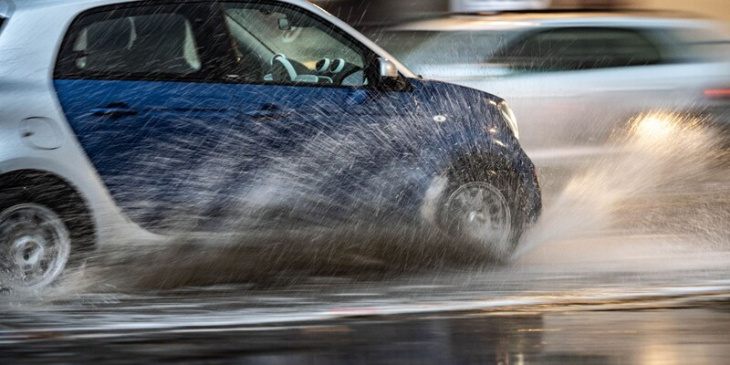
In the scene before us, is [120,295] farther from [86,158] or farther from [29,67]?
[29,67]

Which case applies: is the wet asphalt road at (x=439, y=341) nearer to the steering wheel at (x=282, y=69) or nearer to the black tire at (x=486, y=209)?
the black tire at (x=486, y=209)

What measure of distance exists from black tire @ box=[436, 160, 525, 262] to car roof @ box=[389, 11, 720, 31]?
9.08ft

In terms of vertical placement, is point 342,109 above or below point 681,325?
Result: above

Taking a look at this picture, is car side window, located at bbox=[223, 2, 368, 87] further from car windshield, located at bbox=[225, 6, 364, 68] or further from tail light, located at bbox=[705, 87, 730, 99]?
tail light, located at bbox=[705, 87, 730, 99]

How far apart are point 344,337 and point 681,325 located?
1.45 m

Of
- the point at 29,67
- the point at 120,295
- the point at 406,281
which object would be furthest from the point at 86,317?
the point at 406,281

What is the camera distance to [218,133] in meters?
6.57

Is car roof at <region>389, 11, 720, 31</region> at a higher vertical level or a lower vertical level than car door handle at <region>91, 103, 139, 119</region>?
lower

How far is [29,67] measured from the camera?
6281 millimetres

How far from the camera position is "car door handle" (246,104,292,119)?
6664 millimetres

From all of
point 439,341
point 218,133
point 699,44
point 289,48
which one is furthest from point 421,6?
point 439,341

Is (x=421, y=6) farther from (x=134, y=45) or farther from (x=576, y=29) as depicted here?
(x=134, y=45)

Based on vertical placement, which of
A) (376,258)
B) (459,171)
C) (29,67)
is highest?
(29,67)

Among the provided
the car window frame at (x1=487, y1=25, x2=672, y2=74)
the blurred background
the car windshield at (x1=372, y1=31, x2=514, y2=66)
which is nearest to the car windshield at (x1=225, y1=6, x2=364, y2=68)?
the car windshield at (x1=372, y1=31, x2=514, y2=66)
